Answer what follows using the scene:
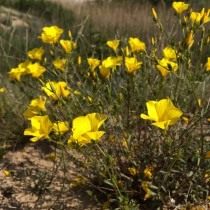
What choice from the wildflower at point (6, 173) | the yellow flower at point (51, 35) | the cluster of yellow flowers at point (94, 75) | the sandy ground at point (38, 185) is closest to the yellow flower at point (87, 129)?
the cluster of yellow flowers at point (94, 75)

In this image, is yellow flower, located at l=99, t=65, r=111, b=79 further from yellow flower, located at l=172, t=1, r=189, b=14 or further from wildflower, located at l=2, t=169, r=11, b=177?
wildflower, located at l=2, t=169, r=11, b=177

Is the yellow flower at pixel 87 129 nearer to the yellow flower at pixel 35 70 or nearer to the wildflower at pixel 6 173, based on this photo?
the yellow flower at pixel 35 70

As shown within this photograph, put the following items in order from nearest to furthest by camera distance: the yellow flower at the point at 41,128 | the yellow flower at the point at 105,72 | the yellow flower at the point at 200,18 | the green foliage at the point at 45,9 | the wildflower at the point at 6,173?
1. the yellow flower at the point at 41,128
2. the yellow flower at the point at 105,72
3. the yellow flower at the point at 200,18
4. the wildflower at the point at 6,173
5. the green foliage at the point at 45,9

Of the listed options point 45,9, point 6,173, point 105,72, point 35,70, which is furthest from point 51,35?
point 45,9

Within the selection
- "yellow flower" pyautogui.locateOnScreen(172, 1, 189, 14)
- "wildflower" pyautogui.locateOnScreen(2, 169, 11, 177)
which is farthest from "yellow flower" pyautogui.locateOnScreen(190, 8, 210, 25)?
"wildflower" pyautogui.locateOnScreen(2, 169, 11, 177)

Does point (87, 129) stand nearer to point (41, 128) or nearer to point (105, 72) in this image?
point (41, 128)

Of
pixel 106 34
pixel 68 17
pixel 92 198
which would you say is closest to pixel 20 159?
pixel 92 198

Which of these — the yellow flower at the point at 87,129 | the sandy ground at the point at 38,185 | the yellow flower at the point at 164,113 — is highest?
the yellow flower at the point at 164,113

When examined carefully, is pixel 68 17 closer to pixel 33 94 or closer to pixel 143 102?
pixel 33 94
